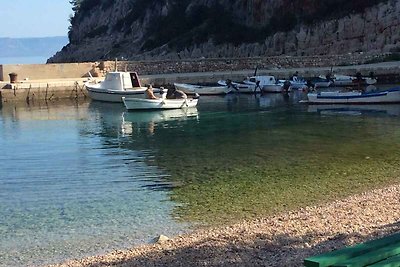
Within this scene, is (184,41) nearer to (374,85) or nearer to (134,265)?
(374,85)

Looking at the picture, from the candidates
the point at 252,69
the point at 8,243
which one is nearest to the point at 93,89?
the point at 252,69

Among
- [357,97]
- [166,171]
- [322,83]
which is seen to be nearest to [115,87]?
[322,83]

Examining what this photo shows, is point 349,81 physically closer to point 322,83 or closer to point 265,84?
point 322,83

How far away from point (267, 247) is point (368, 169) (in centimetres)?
881

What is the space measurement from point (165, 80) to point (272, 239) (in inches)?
1604

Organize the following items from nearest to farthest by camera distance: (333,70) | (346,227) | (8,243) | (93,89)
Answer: (346,227)
(8,243)
(93,89)
(333,70)

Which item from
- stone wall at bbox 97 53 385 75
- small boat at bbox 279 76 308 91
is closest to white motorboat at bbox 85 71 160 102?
small boat at bbox 279 76 308 91

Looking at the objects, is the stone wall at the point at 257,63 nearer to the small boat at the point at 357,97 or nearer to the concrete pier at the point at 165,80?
the concrete pier at the point at 165,80

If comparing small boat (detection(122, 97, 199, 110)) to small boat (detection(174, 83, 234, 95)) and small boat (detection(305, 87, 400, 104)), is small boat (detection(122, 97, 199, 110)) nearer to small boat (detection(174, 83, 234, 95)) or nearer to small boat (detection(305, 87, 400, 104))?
small boat (detection(305, 87, 400, 104))

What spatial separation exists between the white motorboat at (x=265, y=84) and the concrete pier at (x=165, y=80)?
362cm

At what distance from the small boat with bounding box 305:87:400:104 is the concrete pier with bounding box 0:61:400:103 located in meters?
13.6

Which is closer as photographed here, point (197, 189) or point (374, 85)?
point (197, 189)

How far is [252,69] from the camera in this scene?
183 feet

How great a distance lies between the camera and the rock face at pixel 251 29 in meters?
62.3
